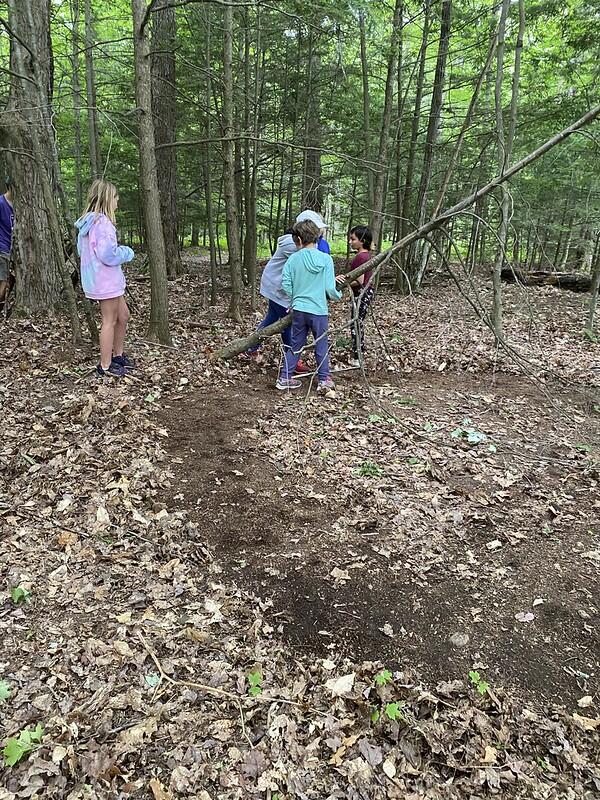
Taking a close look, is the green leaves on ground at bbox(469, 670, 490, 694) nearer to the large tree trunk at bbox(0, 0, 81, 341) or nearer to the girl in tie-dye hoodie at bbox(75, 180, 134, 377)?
the girl in tie-dye hoodie at bbox(75, 180, 134, 377)

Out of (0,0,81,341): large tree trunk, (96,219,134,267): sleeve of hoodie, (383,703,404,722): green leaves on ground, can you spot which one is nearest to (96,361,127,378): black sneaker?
(0,0,81,341): large tree trunk

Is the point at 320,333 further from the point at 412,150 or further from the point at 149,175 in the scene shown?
the point at 412,150

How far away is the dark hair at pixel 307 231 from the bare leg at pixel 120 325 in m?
2.15

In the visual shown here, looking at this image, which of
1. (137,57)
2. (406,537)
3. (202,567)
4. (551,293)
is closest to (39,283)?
(137,57)

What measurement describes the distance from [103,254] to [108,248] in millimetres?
84

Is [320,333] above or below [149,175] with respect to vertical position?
below

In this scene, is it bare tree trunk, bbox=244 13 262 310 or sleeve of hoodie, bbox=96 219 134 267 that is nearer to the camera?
sleeve of hoodie, bbox=96 219 134 267

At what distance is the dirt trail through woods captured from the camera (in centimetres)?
289

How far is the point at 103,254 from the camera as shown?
5.25 m

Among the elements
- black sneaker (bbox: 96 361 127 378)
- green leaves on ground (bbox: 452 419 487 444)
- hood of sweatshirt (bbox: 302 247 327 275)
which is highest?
hood of sweatshirt (bbox: 302 247 327 275)

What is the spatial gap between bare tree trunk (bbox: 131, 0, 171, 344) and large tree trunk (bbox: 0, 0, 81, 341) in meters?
0.99

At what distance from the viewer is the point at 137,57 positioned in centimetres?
554

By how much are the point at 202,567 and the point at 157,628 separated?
1.83ft

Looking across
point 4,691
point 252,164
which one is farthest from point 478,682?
point 252,164
